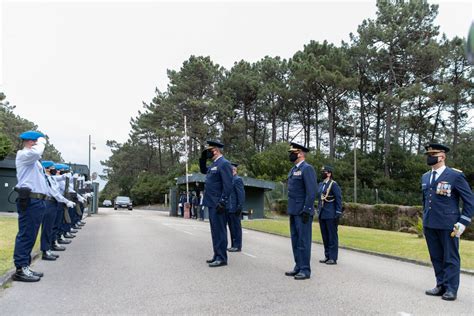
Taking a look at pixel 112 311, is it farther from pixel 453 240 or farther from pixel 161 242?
pixel 161 242

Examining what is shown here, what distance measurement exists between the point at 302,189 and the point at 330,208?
2.37 meters

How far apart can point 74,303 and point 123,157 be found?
3484 inches

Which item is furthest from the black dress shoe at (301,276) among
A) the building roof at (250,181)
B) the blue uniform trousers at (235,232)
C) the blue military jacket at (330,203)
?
the building roof at (250,181)

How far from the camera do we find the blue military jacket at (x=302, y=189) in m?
7.93

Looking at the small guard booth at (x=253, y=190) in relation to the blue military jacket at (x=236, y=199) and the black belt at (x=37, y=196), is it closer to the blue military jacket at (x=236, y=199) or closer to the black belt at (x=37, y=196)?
the blue military jacket at (x=236, y=199)

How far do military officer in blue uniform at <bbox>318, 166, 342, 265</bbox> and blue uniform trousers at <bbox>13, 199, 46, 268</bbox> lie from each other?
5.61 metres

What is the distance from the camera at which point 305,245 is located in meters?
7.96

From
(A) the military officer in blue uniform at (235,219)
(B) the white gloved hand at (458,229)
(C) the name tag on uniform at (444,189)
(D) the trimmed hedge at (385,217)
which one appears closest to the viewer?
(B) the white gloved hand at (458,229)

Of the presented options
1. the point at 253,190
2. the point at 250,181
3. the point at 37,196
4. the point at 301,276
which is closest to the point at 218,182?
the point at 301,276

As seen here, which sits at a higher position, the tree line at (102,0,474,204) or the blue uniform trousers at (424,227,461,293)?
the tree line at (102,0,474,204)

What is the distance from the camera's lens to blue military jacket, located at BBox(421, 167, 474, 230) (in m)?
6.76

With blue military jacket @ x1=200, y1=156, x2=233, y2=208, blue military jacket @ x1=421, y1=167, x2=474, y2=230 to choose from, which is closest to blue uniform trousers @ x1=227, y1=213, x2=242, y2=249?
blue military jacket @ x1=200, y1=156, x2=233, y2=208

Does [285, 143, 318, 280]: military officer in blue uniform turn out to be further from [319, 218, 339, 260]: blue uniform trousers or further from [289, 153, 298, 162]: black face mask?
[319, 218, 339, 260]: blue uniform trousers

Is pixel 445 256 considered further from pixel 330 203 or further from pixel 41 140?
pixel 41 140
